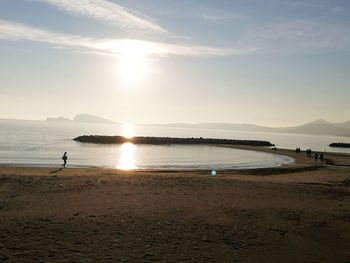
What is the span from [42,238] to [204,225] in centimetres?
550

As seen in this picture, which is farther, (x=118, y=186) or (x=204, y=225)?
(x=118, y=186)

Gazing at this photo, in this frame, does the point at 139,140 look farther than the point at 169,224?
Yes

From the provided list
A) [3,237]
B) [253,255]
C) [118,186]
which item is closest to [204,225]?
[253,255]

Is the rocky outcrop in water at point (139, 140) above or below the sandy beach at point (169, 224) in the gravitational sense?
above

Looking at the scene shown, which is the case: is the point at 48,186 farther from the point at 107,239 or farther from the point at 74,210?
the point at 107,239

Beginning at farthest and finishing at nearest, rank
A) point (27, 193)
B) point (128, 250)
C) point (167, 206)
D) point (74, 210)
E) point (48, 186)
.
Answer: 1. point (48, 186)
2. point (27, 193)
3. point (167, 206)
4. point (74, 210)
5. point (128, 250)

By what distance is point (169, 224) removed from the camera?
1325 centimetres

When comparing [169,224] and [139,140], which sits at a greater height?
[139,140]

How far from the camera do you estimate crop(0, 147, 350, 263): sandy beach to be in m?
10.3

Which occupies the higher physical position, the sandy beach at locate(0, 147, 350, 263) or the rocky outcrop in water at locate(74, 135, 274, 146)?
the rocky outcrop in water at locate(74, 135, 274, 146)

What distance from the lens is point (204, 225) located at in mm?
13336

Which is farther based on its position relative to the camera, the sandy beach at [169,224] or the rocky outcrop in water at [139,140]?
the rocky outcrop in water at [139,140]

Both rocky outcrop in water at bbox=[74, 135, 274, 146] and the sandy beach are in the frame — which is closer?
the sandy beach

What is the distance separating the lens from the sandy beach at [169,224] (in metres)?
10.3
